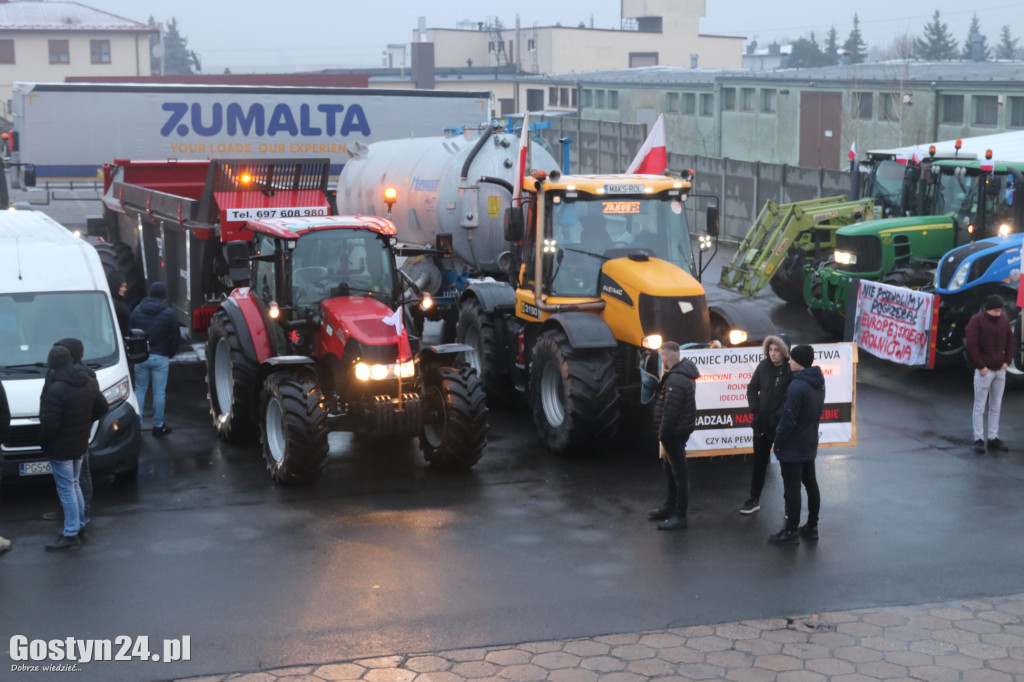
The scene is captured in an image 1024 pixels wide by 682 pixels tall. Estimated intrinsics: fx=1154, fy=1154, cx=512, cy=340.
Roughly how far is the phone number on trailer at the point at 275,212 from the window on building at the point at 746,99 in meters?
36.3

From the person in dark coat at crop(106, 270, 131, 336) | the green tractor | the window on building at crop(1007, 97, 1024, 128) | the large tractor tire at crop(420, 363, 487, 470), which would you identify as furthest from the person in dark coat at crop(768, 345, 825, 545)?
the window on building at crop(1007, 97, 1024, 128)

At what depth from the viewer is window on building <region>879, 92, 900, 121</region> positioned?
39.5 m

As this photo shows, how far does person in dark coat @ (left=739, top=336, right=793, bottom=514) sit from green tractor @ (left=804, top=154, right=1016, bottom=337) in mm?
7611

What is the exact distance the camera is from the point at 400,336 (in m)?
10.8

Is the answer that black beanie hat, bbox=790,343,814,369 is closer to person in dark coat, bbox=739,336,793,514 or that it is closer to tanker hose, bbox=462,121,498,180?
person in dark coat, bbox=739,336,793,514

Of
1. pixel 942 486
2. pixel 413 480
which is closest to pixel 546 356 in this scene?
pixel 413 480

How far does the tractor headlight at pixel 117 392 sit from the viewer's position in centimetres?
1051

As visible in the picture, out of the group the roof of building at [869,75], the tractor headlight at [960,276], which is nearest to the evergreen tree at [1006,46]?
the roof of building at [869,75]

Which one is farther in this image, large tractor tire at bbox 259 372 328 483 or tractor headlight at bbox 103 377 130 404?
tractor headlight at bbox 103 377 130 404

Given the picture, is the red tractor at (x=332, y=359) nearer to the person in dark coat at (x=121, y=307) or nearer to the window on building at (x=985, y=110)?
the person in dark coat at (x=121, y=307)

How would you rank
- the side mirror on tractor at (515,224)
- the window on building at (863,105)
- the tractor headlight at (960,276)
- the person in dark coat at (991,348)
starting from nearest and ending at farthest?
the person in dark coat at (991,348)
the side mirror on tractor at (515,224)
the tractor headlight at (960,276)
the window on building at (863,105)

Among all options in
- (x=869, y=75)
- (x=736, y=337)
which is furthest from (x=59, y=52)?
(x=736, y=337)

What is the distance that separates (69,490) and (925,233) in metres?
12.9

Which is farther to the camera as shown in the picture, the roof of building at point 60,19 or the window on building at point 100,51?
the window on building at point 100,51
